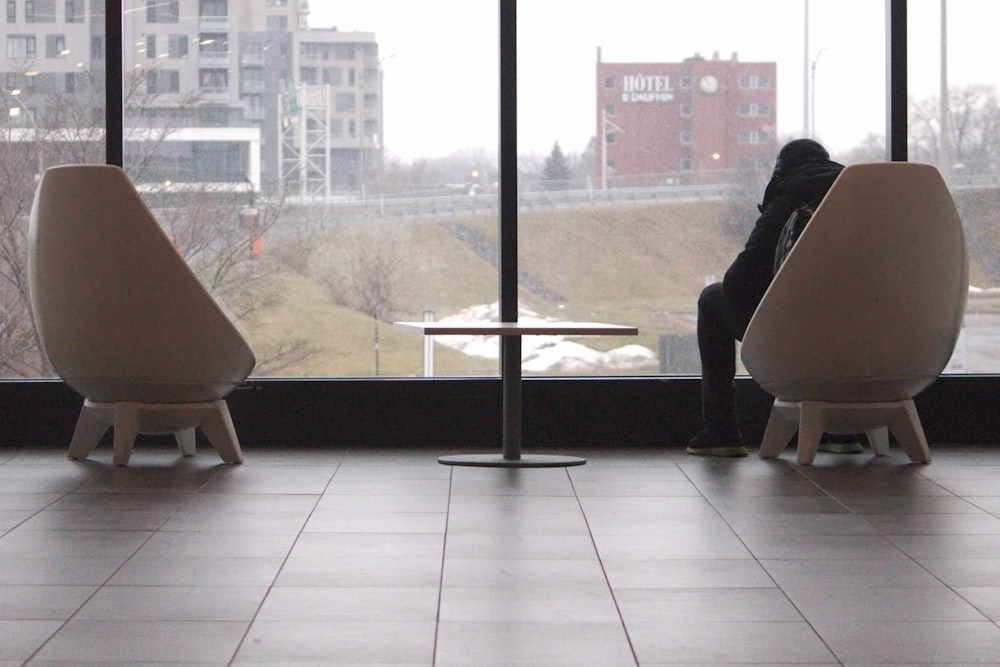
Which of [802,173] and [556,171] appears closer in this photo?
[802,173]

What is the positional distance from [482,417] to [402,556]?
228 cm

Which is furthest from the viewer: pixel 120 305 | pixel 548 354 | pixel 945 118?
pixel 945 118

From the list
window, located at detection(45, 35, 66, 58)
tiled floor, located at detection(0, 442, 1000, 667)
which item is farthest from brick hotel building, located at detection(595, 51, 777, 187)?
window, located at detection(45, 35, 66, 58)

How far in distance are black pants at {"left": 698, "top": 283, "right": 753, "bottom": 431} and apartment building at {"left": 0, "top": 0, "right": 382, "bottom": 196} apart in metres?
1.65

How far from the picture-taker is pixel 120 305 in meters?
4.40

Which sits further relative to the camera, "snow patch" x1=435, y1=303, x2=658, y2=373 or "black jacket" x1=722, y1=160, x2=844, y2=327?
"snow patch" x1=435, y1=303, x2=658, y2=373

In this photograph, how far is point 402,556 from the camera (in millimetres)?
3021

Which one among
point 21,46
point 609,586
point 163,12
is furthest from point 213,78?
point 609,586

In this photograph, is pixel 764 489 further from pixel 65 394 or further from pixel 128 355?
pixel 65 394

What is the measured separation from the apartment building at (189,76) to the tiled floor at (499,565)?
138 cm

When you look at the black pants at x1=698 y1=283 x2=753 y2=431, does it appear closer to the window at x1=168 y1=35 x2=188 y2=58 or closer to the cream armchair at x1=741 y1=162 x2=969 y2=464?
the cream armchair at x1=741 y1=162 x2=969 y2=464

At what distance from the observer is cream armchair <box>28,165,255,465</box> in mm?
4387

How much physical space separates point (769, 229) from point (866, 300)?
49 centimetres

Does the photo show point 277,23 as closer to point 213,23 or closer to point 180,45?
point 213,23
